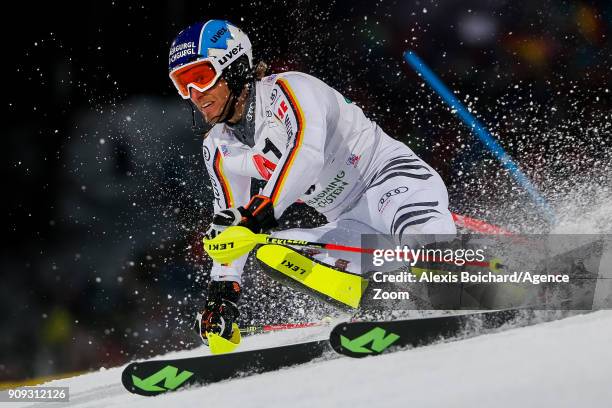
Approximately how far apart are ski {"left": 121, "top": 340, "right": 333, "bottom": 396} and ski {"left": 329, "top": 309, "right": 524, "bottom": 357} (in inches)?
13.1

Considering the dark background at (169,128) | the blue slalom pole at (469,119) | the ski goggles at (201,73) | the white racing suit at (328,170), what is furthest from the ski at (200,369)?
the blue slalom pole at (469,119)

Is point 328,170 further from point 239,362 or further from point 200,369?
point 200,369

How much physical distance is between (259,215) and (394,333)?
31.1 inches

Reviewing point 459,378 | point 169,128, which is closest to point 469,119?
point 169,128

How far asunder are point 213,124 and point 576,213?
Result: 2.83m

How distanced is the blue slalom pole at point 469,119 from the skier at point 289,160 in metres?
2.26

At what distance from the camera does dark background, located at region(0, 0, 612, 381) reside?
561 cm

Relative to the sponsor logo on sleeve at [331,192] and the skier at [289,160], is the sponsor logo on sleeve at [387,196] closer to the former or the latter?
the skier at [289,160]

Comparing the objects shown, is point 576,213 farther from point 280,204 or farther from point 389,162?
point 280,204

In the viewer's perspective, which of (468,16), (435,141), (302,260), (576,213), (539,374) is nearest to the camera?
(539,374)

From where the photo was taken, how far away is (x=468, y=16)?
607 centimetres

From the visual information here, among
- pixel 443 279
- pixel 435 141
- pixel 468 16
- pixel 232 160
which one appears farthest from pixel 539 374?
pixel 468 16

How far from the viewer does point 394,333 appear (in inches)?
108

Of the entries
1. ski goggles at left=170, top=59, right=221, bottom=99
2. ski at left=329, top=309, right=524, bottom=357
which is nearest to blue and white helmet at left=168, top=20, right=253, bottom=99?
ski goggles at left=170, top=59, right=221, bottom=99
